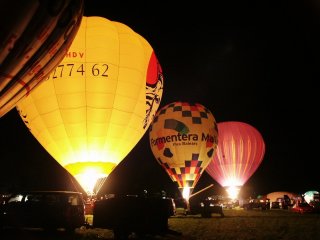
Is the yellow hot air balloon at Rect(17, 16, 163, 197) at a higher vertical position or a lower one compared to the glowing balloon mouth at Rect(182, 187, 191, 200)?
higher

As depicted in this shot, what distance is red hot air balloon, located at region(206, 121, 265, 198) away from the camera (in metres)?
26.9

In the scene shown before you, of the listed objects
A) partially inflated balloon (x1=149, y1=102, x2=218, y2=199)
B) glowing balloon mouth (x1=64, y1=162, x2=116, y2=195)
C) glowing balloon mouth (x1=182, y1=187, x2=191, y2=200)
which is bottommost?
glowing balloon mouth (x1=182, y1=187, x2=191, y2=200)

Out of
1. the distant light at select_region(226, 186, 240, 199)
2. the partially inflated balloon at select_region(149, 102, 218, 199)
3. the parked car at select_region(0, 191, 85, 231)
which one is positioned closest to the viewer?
the parked car at select_region(0, 191, 85, 231)

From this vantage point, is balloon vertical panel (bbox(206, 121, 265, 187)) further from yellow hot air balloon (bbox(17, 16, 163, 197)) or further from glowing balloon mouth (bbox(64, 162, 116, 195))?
glowing balloon mouth (bbox(64, 162, 116, 195))

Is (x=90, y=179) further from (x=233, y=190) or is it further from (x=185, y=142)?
(x=233, y=190)

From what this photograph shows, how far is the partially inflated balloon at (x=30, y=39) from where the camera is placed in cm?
725

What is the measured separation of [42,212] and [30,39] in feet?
12.6

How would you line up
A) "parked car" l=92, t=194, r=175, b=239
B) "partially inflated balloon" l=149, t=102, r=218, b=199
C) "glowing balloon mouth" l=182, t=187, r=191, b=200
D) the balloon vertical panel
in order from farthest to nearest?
the balloon vertical panel
"partially inflated balloon" l=149, t=102, r=218, b=199
"glowing balloon mouth" l=182, t=187, r=191, b=200
"parked car" l=92, t=194, r=175, b=239

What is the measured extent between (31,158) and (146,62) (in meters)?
36.4

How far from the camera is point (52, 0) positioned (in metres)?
7.79

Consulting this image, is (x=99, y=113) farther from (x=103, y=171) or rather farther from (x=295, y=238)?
(x=295, y=238)

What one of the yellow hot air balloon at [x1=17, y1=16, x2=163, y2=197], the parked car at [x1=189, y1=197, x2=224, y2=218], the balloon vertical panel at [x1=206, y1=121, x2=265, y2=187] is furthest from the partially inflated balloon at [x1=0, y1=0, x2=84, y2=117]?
the balloon vertical panel at [x1=206, y1=121, x2=265, y2=187]

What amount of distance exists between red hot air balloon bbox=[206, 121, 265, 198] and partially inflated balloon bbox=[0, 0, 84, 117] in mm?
18775

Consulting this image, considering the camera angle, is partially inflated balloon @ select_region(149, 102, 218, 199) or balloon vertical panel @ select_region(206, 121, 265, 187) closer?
partially inflated balloon @ select_region(149, 102, 218, 199)
